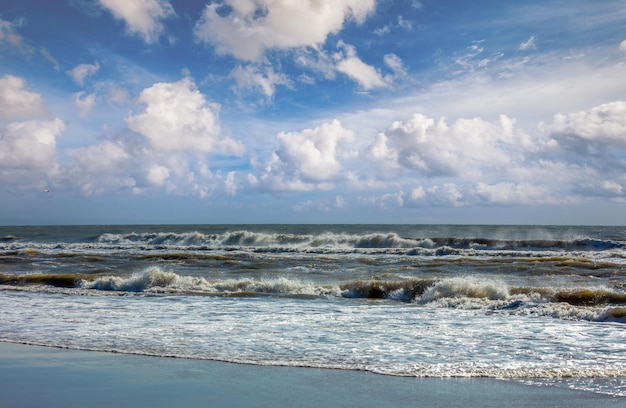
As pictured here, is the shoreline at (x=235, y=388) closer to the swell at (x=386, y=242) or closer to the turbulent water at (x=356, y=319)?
the turbulent water at (x=356, y=319)

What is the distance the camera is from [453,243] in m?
46.7

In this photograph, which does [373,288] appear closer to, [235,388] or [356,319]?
[356,319]

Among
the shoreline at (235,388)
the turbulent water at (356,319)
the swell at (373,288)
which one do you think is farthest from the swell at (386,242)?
the shoreline at (235,388)

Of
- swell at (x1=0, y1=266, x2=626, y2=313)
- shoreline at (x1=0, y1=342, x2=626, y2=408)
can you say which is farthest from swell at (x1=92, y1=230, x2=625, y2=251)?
shoreline at (x1=0, y1=342, x2=626, y2=408)

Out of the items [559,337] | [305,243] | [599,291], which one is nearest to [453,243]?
[305,243]

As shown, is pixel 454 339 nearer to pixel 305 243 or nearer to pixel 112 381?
pixel 112 381

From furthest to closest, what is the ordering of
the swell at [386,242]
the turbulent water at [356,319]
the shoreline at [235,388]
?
1. the swell at [386,242]
2. the turbulent water at [356,319]
3. the shoreline at [235,388]

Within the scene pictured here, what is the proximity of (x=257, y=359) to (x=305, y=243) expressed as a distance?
4115 centimetres

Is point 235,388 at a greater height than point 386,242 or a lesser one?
lesser

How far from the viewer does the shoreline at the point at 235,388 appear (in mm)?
6160

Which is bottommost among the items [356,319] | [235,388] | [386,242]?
[356,319]

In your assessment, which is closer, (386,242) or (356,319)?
(356,319)

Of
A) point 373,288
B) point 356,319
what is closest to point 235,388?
point 356,319

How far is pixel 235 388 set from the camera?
6.73 meters
